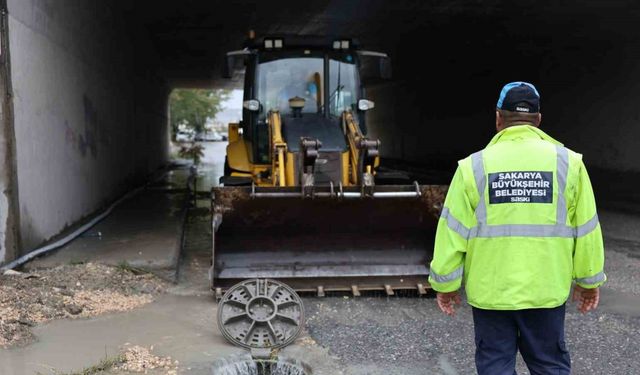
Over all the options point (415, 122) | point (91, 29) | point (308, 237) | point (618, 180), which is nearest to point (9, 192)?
point (308, 237)

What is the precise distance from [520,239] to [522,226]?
62 millimetres

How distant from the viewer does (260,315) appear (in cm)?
483

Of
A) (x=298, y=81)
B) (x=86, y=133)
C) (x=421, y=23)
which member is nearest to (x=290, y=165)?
(x=298, y=81)

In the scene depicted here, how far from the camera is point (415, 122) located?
87.8 ft

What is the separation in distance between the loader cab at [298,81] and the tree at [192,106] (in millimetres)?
39598

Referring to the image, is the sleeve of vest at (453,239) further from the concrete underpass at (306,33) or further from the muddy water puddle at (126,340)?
the muddy water puddle at (126,340)

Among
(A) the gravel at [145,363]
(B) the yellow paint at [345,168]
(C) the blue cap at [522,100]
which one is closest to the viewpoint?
(C) the blue cap at [522,100]

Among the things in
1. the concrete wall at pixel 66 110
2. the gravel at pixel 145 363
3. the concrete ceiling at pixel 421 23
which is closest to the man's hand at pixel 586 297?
the gravel at pixel 145 363

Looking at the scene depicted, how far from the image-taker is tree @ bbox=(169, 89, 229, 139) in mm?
47906

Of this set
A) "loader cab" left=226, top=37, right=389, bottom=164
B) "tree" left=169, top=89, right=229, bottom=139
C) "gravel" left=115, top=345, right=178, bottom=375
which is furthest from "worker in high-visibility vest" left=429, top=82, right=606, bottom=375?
"tree" left=169, top=89, right=229, bottom=139

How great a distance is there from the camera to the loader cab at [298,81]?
304 inches

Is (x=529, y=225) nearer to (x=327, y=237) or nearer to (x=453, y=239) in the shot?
(x=453, y=239)

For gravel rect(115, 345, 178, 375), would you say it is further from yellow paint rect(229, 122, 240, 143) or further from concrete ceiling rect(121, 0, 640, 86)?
concrete ceiling rect(121, 0, 640, 86)

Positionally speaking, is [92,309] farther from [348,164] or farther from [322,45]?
[322,45]
